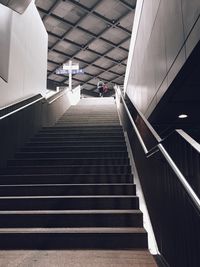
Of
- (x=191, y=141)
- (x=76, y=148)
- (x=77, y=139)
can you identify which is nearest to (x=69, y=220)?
(x=191, y=141)

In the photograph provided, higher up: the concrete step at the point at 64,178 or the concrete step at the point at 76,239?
the concrete step at the point at 64,178

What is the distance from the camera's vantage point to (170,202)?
7.14ft

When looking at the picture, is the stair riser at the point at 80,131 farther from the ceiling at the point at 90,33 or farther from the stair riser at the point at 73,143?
the ceiling at the point at 90,33

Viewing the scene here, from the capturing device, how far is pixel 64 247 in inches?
102

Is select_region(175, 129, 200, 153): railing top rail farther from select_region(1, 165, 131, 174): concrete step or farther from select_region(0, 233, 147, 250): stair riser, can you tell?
select_region(1, 165, 131, 174): concrete step

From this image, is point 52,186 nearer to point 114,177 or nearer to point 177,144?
point 114,177

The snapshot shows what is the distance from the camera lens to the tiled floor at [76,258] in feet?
7.26

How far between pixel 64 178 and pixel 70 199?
627mm

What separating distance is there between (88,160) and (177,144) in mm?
2346

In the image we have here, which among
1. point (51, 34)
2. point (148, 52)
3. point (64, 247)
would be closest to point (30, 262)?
point (64, 247)

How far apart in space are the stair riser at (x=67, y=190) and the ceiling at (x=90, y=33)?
29.9 ft

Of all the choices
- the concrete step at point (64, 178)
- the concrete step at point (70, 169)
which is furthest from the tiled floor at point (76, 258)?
the concrete step at point (70, 169)

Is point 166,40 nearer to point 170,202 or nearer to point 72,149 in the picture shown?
point 72,149

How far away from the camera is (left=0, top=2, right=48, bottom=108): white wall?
484 centimetres
